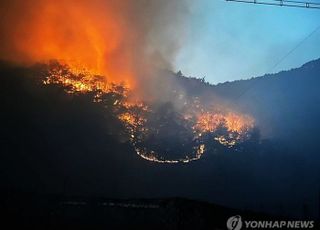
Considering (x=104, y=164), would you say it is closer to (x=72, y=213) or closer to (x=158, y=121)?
(x=158, y=121)

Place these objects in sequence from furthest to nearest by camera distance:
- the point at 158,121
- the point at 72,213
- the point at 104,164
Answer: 1. the point at 158,121
2. the point at 104,164
3. the point at 72,213

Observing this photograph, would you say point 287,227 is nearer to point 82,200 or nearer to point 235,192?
point 82,200

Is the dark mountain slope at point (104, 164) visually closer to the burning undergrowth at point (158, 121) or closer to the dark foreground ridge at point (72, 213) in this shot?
the burning undergrowth at point (158, 121)

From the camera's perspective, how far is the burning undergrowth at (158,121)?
8056 centimetres

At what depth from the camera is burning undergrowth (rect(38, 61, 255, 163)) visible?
8056 cm

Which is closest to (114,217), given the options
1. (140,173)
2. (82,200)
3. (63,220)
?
(63,220)

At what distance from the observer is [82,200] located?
31938 mm

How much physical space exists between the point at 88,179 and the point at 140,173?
10.7 metres

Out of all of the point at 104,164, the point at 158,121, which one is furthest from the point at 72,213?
the point at 158,121

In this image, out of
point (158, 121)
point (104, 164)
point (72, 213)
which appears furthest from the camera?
point (158, 121)

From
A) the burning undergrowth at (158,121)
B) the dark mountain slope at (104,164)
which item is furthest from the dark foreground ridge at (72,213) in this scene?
the burning undergrowth at (158,121)

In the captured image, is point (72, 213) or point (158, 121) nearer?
point (72, 213)

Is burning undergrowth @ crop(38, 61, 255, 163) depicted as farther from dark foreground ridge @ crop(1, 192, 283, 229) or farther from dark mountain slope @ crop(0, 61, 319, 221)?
dark foreground ridge @ crop(1, 192, 283, 229)

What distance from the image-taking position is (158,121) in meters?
89.9
